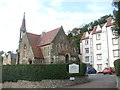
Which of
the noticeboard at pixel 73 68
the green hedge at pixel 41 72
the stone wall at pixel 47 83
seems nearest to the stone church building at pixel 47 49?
the noticeboard at pixel 73 68

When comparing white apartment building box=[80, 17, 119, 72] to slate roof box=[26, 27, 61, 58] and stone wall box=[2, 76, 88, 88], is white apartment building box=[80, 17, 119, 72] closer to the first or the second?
slate roof box=[26, 27, 61, 58]

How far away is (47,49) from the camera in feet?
153

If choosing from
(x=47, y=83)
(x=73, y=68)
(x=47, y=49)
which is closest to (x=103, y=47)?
(x=47, y=49)

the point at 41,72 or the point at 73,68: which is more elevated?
the point at 73,68

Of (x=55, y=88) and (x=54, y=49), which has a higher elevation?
(x=54, y=49)

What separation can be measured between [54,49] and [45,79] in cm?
2509

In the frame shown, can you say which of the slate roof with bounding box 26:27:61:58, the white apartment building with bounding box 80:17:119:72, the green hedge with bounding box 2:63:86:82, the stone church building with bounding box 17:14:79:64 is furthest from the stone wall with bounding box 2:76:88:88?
the white apartment building with bounding box 80:17:119:72

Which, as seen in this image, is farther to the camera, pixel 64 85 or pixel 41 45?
pixel 41 45

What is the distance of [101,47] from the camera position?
158ft

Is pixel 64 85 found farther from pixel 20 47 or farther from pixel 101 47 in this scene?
pixel 20 47

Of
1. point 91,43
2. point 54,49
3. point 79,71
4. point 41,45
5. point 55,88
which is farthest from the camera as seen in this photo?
point 91,43

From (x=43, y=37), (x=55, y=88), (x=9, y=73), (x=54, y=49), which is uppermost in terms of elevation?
(x=43, y=37)

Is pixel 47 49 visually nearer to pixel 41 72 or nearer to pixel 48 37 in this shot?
pixel 48 37

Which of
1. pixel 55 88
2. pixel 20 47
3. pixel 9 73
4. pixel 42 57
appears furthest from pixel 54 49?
pixel 55 88
